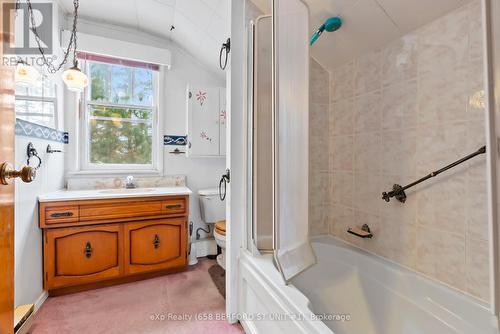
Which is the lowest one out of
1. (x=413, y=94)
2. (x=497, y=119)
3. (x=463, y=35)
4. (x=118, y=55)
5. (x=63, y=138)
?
(x=497, y=119)

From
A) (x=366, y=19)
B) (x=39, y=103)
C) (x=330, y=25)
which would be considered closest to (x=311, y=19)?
(x=330, y=25)

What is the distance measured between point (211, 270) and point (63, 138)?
185 centimetres

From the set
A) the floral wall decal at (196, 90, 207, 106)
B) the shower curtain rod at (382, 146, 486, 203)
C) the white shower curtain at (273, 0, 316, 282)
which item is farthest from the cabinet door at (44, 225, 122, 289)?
the shower curtain rod at (382, 146, 486, 203)

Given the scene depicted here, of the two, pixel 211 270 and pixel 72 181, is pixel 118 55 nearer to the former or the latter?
pixel 72 181

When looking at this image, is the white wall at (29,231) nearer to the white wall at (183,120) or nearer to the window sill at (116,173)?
the window sill at (116,173)

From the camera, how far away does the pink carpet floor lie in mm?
1457

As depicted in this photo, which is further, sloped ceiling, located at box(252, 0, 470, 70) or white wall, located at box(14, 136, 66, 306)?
white wall, located at box(14, 136, 66, 306)

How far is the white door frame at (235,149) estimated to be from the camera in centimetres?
147

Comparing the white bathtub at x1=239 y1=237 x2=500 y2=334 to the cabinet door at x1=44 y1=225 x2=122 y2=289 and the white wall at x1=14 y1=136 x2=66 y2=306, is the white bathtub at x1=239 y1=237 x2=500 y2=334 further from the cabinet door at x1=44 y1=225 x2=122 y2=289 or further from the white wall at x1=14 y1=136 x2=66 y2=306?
the white wall at x1=14 y1=136 x2=66 y2=306

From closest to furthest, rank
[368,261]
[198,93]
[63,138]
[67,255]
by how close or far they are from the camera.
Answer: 1. [368,261]
2. [67,255]
3. [63,138]
4. [198,93]

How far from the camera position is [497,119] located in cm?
38

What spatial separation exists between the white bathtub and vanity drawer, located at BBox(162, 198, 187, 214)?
95cm

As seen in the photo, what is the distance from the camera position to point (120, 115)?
244cm

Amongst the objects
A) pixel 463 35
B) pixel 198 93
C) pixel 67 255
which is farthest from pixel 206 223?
pixel 463 35
